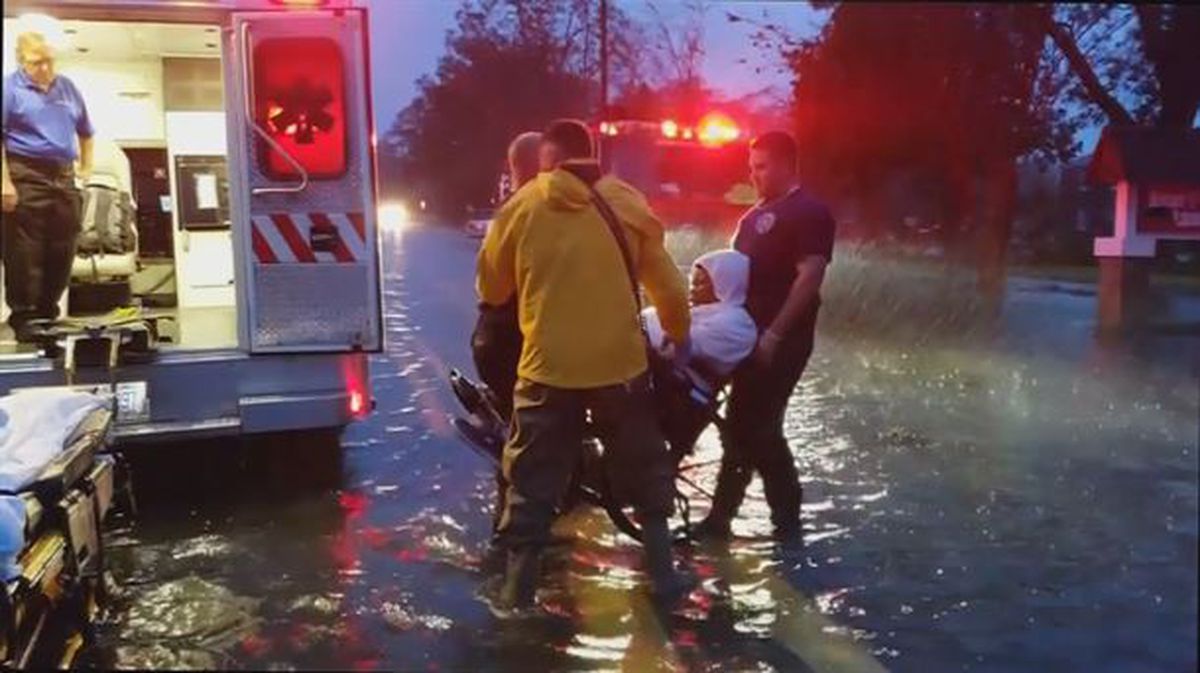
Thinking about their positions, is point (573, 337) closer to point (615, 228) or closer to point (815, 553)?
point (615, 228)

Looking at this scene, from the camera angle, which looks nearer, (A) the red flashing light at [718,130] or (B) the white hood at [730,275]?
(A) the red flashing light at [718,130]

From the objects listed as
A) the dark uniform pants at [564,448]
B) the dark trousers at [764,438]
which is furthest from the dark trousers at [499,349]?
the dark trousers at [764,438]

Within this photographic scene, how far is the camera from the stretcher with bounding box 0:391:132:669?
10.6ft

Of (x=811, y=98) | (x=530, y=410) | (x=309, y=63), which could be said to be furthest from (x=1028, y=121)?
(x=309, y=63)

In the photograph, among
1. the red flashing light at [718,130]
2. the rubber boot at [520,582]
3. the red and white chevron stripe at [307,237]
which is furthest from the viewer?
the red and white chevron stripe at [307,237]

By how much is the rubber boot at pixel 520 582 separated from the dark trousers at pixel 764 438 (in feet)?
4.25

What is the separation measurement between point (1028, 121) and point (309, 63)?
438cm

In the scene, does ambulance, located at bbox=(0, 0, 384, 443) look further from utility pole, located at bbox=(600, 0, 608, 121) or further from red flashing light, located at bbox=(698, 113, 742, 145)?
red flashing light, located at bbox=(698, 113, 742, 145)

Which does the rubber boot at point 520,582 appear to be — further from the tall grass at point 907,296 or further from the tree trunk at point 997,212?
the tree trunk at point 997,212

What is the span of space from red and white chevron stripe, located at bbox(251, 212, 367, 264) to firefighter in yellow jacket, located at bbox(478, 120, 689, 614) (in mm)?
Answer: 1555

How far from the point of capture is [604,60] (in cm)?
337

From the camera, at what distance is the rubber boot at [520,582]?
446cm

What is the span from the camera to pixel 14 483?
3.50 meters

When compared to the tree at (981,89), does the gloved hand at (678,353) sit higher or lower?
lower
